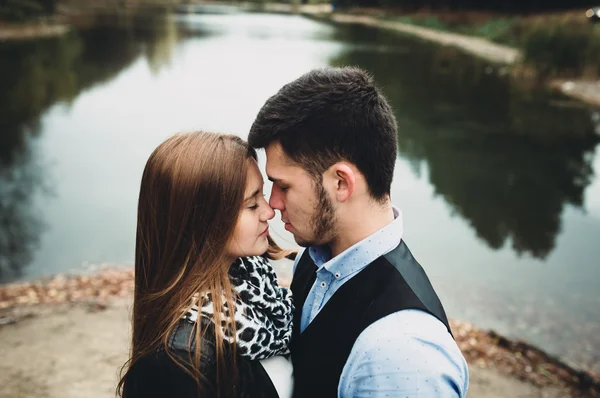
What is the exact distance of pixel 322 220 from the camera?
1928 mm

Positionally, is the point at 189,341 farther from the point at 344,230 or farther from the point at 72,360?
the point at 72,360

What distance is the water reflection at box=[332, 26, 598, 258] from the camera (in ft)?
29.1

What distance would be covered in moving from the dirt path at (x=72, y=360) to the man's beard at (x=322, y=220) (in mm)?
2440

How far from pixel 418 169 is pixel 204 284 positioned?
9917mm

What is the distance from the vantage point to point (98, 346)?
4.68 metres

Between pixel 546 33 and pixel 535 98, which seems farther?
pixel 546 33

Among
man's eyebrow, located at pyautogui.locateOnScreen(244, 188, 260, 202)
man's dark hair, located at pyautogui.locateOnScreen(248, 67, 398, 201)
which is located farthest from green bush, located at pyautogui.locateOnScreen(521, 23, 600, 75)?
man's eyebrow, located at pyautogui.locateOnScreen(244, 188, 260, 202)

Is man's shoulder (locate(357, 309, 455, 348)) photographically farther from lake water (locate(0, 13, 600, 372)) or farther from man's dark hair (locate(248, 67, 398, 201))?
lake water (locate(0, 13, 600, 372))

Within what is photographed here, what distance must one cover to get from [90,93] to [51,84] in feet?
5.56

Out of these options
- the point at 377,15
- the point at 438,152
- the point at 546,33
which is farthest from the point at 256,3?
the point at 438,152

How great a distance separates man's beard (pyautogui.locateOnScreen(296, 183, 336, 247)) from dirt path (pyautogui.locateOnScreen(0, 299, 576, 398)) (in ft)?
8.01

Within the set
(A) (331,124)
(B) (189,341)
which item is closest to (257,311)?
(B) (189,341)

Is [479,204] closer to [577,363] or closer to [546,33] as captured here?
[577,363]

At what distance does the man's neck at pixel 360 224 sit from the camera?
1.89 metres
